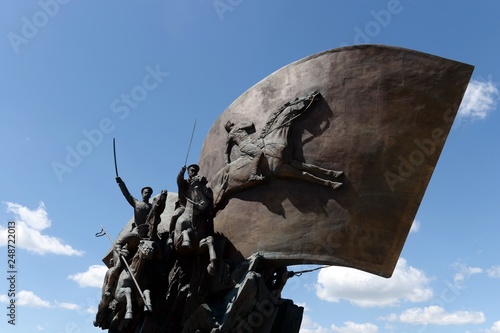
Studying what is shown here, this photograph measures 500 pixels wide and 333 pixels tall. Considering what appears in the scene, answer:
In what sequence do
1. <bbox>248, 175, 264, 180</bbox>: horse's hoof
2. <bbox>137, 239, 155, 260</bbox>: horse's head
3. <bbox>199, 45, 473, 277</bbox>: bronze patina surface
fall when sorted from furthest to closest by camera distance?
<bbox>248, 175, 264, 180</bbox>: horse's hoof → <bbox>137, 239, 155, 260</bbox>: horse's head → <bbox>199, 45, 473, 277</bbox>: bronze patina surface

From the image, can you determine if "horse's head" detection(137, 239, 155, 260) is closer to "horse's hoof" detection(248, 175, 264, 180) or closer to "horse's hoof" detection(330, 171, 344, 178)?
"horse's hoof" detection(248, 175, 264, 180)

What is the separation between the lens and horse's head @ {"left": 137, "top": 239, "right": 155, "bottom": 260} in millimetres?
11891

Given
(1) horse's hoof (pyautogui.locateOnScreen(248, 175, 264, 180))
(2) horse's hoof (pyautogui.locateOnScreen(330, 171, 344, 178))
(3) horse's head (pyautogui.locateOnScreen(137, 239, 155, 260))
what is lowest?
(3) horse's head (pyautogui.locateOnScreen(137, 239, 155, 260))

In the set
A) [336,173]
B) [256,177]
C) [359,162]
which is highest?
[359,162]

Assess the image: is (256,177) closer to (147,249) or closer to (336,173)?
(336,173)

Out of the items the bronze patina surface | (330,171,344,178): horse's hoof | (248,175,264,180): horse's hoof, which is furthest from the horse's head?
(330,171,344,178): horse's hoof

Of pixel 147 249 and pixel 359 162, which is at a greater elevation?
pixel 359 162

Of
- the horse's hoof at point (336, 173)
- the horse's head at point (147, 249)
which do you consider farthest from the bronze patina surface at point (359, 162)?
the horse's head at point (147, 249)

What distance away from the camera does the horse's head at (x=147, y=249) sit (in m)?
11.9

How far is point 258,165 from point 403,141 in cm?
340

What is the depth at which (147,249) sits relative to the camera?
470 inches

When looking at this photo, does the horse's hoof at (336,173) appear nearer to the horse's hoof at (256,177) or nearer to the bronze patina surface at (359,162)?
the bronze patina surface at (359,162)

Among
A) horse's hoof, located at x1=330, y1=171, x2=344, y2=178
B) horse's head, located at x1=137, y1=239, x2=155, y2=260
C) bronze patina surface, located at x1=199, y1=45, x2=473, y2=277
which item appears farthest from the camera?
horse's head, located at x1=137, y1=239, x2=155, y2=260

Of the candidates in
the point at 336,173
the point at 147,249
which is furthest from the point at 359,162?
the point at 147,249
